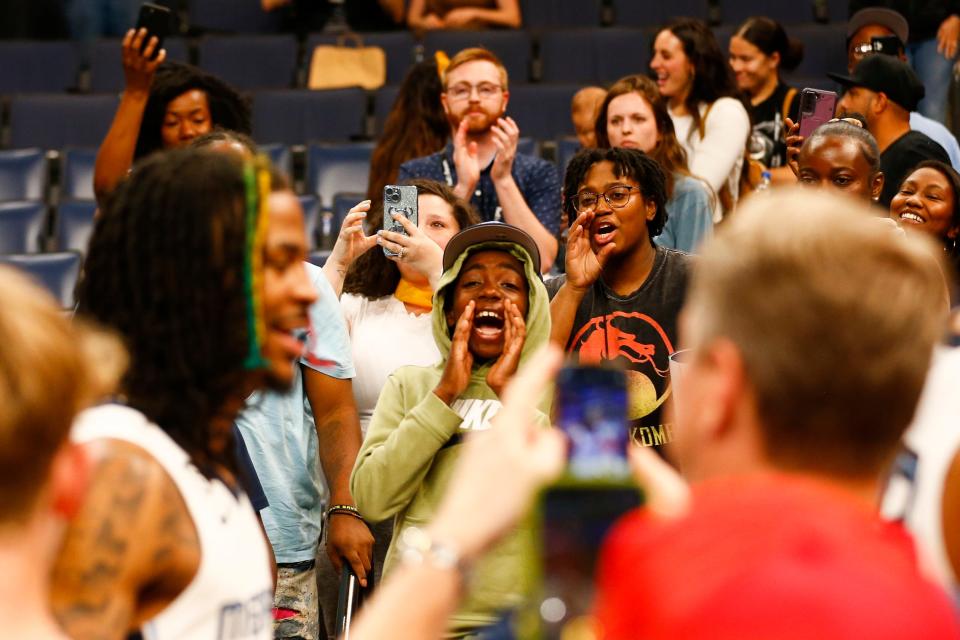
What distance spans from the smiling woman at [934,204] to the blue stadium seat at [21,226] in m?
3.96

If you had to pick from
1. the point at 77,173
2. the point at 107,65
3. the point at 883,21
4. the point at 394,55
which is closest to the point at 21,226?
the point at 77,173

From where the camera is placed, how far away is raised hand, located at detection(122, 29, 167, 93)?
13.2 ft

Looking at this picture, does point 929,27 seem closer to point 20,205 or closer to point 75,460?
point 20,205

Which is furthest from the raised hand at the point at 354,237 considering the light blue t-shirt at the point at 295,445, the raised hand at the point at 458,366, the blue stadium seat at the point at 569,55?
the blue stadium seat at the point at 569,55

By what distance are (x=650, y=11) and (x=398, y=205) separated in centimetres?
Answer: 450

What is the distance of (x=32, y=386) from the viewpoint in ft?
3.60

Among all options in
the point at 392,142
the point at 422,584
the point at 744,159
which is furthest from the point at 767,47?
the point at 422,584

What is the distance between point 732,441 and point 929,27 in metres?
5.43

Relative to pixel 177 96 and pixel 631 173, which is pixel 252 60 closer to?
pixel 177 96

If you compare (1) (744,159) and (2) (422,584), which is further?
(1) (744,159)

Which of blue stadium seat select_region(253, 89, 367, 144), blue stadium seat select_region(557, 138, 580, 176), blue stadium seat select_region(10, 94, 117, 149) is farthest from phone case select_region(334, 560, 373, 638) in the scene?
blue stadium seat select_region(10, 94, 117, 149)

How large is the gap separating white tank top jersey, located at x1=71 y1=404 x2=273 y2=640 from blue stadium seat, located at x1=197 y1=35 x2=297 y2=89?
6221mm

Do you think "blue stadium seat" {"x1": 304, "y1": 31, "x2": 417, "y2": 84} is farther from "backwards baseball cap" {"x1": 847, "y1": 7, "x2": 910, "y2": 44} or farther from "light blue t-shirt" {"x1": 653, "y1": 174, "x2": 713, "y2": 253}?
"light blue t-shirt" {"x1": 653, "y1": 174, "x2": 713, "y2": 253}

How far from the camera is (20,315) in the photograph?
110 cm
